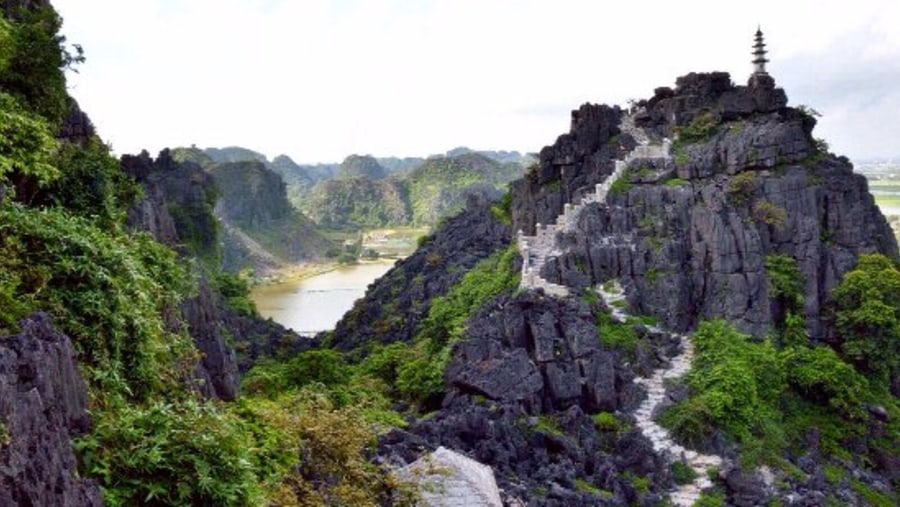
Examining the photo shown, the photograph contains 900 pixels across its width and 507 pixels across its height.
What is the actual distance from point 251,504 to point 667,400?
55.0 feet

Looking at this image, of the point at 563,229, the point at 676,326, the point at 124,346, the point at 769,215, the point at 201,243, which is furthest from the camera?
the point at 201,243

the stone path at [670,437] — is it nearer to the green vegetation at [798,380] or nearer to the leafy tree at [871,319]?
the green vegetation at [798,380]

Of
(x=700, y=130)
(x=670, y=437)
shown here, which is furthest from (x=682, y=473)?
(x=700, y=130)

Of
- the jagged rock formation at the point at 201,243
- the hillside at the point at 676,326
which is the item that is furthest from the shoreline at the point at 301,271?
the hillside at the point at 676,326

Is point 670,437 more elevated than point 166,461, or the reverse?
point 166,461

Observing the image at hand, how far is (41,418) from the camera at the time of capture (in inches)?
278

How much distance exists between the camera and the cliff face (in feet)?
87.0

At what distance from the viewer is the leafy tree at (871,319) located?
25.6 metres

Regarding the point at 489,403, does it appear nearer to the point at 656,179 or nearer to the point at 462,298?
the point at 462,298

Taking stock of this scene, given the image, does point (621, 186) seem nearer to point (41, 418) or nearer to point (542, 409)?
point (542, 409)

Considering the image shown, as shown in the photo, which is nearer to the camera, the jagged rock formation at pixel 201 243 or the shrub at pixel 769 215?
the jagged rock formation at pixel 201 243

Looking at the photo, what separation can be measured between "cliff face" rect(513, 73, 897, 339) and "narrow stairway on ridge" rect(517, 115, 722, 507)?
1.26 ft

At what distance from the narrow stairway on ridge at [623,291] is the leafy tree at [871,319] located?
528 centimetres

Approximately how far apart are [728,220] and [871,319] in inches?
205
